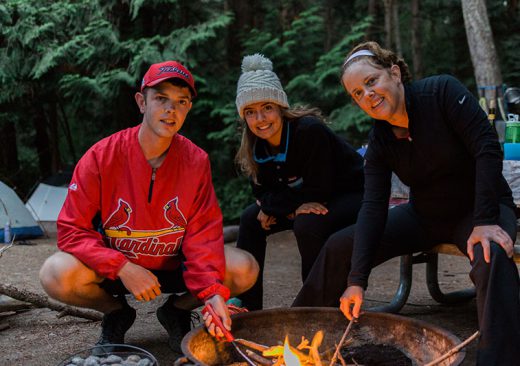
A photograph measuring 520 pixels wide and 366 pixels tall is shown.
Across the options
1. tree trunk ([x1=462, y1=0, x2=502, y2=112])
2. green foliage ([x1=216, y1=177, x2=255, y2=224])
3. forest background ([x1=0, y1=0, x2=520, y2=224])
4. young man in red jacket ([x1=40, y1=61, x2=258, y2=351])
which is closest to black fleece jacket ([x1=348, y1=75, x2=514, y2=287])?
Result: young man in red jacket ([x1=40, y1=61, x2=258, y2=351])

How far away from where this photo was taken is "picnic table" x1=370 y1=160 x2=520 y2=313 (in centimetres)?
282

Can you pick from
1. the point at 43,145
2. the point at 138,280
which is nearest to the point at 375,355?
the point at 138,280

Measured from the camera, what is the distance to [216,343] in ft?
7.37

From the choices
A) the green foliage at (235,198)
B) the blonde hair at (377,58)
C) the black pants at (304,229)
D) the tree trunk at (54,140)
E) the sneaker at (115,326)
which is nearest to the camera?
the blonde hair at (377,58)

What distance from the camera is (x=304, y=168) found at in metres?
3.31

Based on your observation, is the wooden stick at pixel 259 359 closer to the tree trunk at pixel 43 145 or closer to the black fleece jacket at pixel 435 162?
the black fleece jacket at pixel 435 162

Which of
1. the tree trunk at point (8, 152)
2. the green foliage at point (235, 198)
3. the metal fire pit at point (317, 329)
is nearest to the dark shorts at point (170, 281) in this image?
the metal fire pit at point (317, 329)

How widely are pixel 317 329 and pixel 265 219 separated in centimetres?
106

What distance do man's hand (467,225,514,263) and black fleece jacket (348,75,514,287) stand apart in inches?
2.4

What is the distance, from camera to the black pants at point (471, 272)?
6.67 feet

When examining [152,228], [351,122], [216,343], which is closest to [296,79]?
[351,122]

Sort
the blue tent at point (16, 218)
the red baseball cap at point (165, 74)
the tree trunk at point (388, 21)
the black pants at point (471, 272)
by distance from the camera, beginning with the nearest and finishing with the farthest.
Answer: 1. the black pants at point (471, 272)
2. the red baseball cap at point (165, 74)
3. the blue tent at point (16, 218)
4. the tree trunk at point (388, 21)

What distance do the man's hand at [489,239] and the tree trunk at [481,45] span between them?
591 cm

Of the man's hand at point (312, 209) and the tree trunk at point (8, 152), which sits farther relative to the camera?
the tree trunk at point (8, 152)
